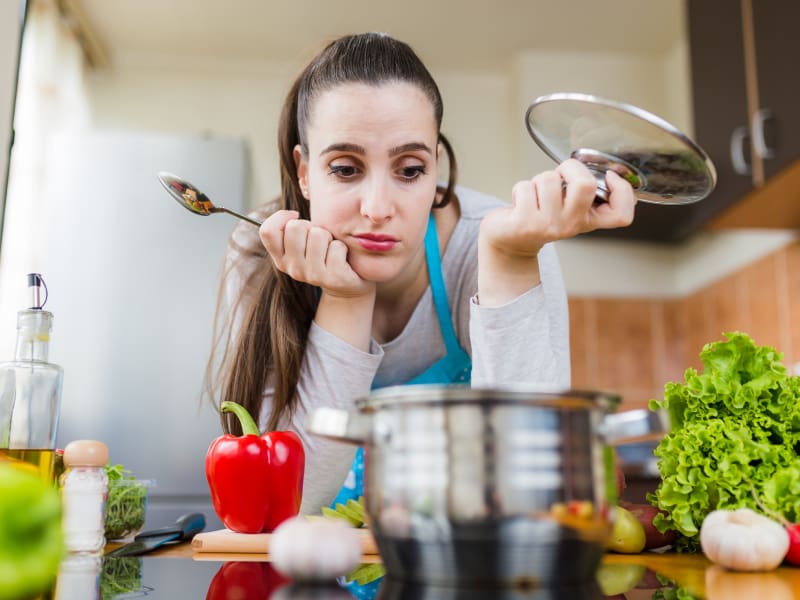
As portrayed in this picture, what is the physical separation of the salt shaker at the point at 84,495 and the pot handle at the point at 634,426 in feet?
1.55

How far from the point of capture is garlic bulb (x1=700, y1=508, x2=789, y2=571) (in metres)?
0.64

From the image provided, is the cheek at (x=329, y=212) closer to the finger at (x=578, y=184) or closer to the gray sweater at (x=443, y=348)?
the gray sweater at (x=443, y=348)

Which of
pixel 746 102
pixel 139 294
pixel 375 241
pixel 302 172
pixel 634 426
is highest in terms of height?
pixel 746 102

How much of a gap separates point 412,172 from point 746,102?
70.1 inches

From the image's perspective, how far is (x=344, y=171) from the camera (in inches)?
38.4

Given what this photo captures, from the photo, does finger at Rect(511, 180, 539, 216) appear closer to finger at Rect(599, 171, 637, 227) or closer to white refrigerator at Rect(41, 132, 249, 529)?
finger at Rect(599, 171, 637, 227)

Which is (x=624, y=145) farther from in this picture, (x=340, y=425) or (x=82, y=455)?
(x=82, y=455)

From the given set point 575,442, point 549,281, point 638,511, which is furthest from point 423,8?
point 575,442

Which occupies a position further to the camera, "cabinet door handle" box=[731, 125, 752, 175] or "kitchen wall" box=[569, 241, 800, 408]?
"kitchen wall" box=[569, 241, 800, 408]

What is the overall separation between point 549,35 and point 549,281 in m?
2.43

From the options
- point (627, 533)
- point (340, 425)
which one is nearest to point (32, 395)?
point (340, 425)

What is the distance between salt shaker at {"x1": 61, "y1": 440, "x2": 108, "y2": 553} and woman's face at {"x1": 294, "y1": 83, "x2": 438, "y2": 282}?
1.28 ft

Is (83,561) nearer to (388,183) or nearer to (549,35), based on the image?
(388,183)

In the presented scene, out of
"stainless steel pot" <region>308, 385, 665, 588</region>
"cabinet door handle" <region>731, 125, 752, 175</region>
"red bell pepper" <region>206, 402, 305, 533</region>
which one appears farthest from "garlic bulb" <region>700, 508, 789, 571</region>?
"cabinet door handle" <region>731, 125, 752, 175</region>
